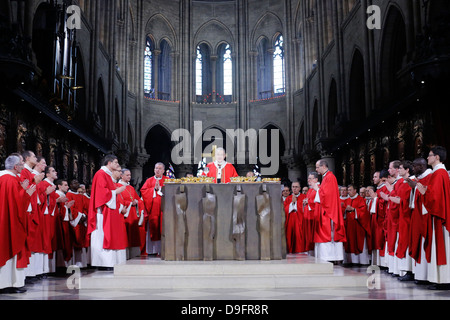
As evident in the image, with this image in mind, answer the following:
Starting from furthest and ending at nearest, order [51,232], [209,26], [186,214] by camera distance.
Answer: [209,26], [51,232], [186,214]

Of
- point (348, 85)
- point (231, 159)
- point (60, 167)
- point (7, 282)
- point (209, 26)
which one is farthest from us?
point (209, 26)

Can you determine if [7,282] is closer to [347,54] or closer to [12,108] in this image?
[12,108]

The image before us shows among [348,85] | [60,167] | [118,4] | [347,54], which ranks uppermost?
[118,4]

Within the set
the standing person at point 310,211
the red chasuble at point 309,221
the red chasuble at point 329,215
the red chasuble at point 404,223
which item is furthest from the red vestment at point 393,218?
the red chasuble at point 309,221

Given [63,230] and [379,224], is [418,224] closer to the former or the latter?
[379,224]

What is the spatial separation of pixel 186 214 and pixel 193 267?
114 centimetres

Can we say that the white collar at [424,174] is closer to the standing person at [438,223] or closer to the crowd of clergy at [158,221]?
the crowd of clergy at [158,221]

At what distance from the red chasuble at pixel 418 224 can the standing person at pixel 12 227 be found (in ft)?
19.3

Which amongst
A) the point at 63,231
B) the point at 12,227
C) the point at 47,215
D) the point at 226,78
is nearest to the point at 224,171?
the point at 47,215

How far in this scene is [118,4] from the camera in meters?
30.5

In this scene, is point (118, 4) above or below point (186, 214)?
above

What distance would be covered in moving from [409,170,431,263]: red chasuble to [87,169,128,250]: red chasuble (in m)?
4.82

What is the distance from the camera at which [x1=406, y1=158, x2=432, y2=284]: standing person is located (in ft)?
25.8
